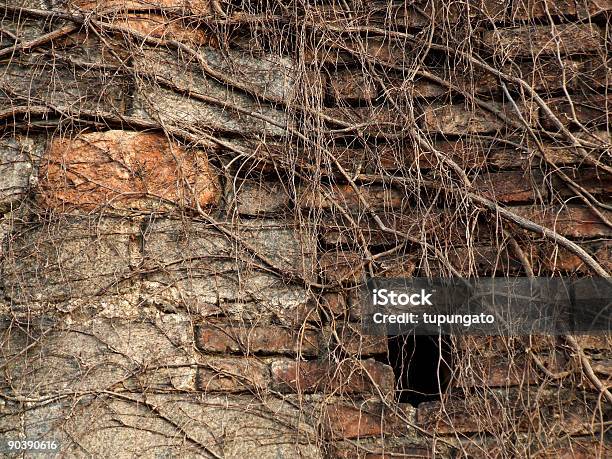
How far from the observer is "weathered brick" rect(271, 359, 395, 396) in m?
2.40

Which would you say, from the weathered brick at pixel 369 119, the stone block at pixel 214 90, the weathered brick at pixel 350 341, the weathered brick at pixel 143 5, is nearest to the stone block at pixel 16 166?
the stone block at pixel 214 90

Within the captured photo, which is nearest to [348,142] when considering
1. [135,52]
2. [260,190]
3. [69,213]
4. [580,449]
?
[260,190]

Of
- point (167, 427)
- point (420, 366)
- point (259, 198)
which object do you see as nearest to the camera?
point (167, 427)

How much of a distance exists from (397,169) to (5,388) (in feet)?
4.50

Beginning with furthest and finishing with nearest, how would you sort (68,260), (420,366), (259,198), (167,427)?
1. (420,366)
2. (259,198)
3. (68,260)
4. (167,427)

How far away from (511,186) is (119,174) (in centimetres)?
124

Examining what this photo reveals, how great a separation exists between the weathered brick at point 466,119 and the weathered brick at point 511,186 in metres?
Result: 0.16

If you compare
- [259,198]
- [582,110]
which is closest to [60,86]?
[259,198]

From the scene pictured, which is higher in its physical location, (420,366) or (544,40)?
(544,40)

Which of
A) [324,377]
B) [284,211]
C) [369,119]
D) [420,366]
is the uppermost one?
[369,119]

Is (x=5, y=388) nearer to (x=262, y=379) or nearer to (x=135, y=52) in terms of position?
(x=262, y=379)

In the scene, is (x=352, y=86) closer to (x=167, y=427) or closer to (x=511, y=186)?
(x=511, y=186)

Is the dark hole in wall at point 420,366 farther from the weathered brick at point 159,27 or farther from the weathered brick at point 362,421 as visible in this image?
the weathered brick at point 159,27

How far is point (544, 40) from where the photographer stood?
105 inches
